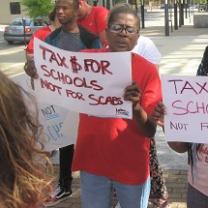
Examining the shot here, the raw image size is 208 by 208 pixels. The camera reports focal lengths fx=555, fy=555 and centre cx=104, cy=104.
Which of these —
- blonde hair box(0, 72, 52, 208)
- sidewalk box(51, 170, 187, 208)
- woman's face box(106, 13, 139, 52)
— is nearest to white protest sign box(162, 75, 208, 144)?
woman's face box(106, 13, 139, 52)

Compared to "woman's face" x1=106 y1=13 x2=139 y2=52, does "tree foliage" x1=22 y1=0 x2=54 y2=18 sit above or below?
below

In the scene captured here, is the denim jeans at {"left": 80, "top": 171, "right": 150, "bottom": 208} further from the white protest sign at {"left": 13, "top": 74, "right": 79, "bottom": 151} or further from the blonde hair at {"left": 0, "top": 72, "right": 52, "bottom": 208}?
the blonde hair at {"left": 0, "top": 72, "right": 52, "bottom": 208}

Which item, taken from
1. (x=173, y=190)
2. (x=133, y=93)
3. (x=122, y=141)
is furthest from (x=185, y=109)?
(x=173, y=190)

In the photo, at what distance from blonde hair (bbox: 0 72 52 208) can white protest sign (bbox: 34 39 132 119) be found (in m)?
1.41

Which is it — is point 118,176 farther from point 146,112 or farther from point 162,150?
point 162,150

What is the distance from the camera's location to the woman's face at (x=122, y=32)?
2873mm

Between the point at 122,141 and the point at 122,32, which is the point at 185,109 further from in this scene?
the point at 122,32

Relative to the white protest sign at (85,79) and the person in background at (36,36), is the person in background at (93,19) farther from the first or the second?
the white protest sign at (85,79)

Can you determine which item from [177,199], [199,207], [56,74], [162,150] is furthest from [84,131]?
[162,150]

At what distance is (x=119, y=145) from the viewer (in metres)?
2.88

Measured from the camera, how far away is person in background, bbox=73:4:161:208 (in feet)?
9.21

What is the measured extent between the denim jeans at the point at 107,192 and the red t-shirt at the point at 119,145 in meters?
0.04

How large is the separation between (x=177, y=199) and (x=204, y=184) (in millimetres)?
2123

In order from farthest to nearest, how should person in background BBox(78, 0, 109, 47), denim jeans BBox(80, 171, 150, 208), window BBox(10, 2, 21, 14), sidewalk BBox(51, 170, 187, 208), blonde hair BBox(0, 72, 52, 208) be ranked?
window BBox(10, 2, 21, 14)
sidewalk BBox(51, 170, 187, 208)
person in background BBox(78, 0, 109, 47)
denim jeans BBox(80, 171, 150, 208)
blonde hair BBox(0, 72, 52, 208)
